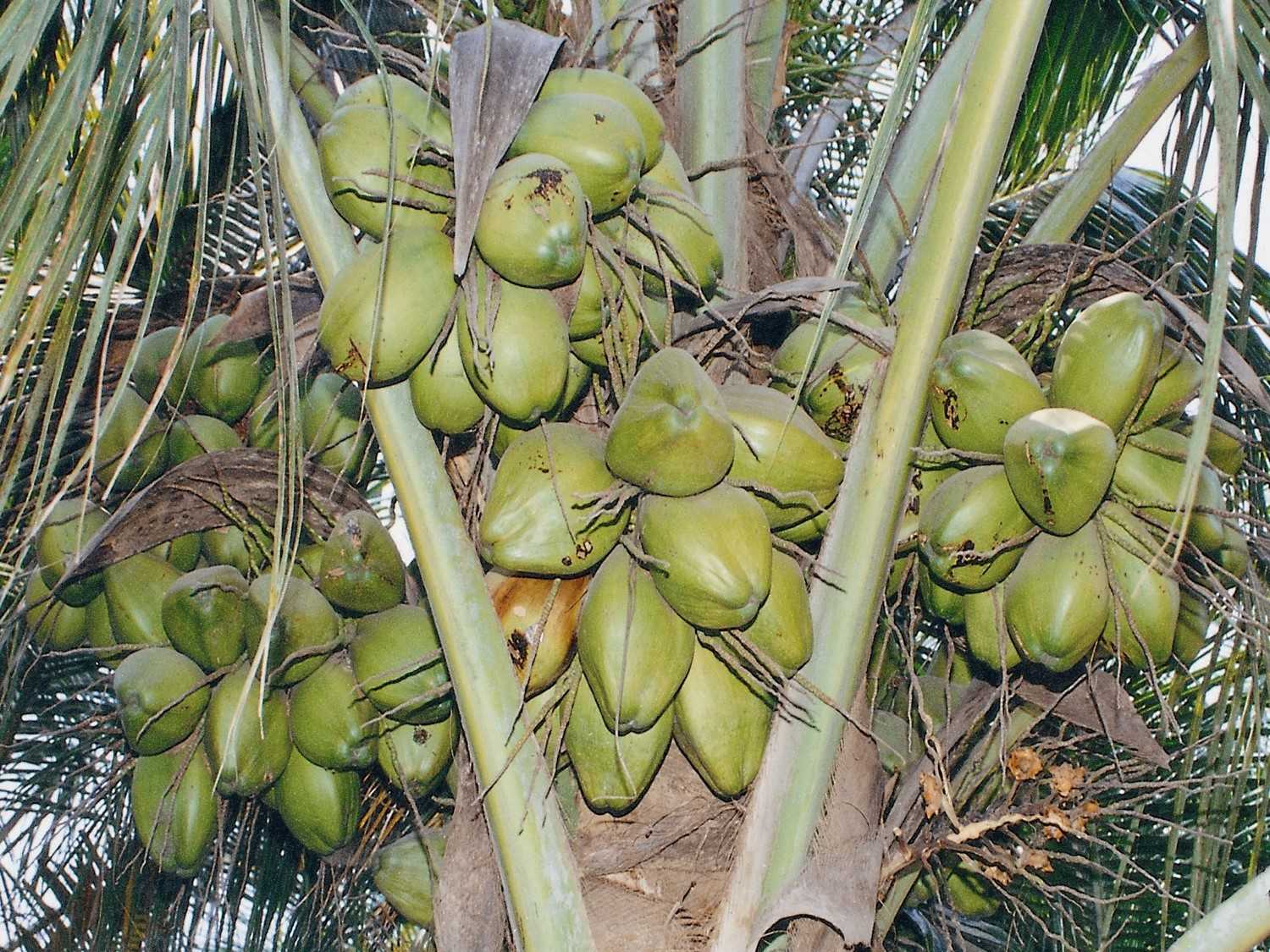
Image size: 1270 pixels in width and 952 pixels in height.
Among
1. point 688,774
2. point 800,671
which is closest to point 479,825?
point 688,774

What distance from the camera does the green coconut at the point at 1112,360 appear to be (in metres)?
1.54

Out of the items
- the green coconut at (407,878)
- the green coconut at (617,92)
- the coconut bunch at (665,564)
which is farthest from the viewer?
the green coconut at (407,878)

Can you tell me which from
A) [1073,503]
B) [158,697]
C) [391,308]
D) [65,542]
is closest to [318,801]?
[158,697]

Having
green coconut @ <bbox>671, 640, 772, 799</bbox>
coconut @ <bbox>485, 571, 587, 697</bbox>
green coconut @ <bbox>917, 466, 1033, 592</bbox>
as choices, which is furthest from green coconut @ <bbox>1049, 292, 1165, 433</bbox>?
coconut @ <bbox>485, 571, 587, 697</bbox>

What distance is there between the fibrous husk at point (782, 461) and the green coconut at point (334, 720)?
64cm

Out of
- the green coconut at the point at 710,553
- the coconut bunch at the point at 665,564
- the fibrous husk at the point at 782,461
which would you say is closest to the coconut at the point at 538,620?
the coconut bunch at the point at 665,564

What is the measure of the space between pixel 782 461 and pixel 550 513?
0.28 m

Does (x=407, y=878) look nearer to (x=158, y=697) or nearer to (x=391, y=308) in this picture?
(x=158, y=697)

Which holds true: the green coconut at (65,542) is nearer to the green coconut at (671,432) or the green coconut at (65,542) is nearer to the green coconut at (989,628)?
the green coconut at (671,432)

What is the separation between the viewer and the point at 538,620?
5.08ft

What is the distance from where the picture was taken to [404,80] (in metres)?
1.63

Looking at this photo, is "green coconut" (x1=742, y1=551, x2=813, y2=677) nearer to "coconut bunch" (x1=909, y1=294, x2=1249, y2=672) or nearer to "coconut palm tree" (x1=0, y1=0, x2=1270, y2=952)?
"coconut palm tree" (x1=0, y1=0, x2=1270, y2=952)

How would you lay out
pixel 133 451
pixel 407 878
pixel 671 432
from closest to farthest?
pixel 671 432 → pixel 407 878 → pixel 133 451

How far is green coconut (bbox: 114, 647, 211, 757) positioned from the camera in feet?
6.18
